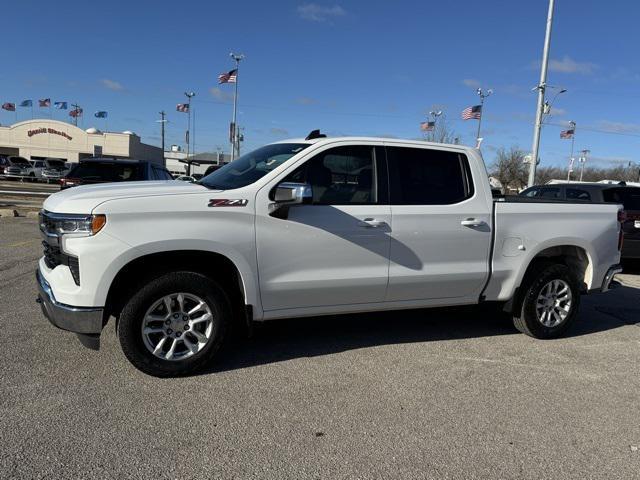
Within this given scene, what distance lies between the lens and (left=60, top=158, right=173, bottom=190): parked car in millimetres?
9570

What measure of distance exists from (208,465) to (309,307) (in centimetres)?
177

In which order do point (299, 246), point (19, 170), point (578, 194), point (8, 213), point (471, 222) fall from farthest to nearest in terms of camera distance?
point (19, 170), point (8, 213), point (578, 194), point (471, 222), point (299, 246)

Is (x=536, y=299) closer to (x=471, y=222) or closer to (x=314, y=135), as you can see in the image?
(x=471, y=222)

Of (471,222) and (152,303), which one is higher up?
(471,222)

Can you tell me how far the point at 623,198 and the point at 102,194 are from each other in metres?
9.26

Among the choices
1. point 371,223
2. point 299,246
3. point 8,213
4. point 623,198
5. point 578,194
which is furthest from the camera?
point 8,213

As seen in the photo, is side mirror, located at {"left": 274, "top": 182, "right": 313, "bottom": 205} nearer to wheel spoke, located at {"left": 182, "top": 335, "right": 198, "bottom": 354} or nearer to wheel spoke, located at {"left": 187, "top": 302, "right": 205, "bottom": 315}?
wheel spoke, located at {"left": 187, "top": 302, "right": 205, "bottom": 315}

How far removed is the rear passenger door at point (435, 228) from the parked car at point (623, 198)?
4.41 m

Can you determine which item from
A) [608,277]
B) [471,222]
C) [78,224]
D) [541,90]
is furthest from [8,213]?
[541,90]

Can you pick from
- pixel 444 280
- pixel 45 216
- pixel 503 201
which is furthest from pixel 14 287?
pixel 503 201

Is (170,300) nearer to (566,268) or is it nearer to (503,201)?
(503,201)

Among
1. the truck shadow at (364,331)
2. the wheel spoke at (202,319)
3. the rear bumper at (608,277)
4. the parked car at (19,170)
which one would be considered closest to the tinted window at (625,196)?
the truck shadow at (364,331)

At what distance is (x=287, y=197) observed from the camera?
403cm

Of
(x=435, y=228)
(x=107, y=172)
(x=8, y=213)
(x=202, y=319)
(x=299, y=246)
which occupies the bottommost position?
(x=8, y=213)
